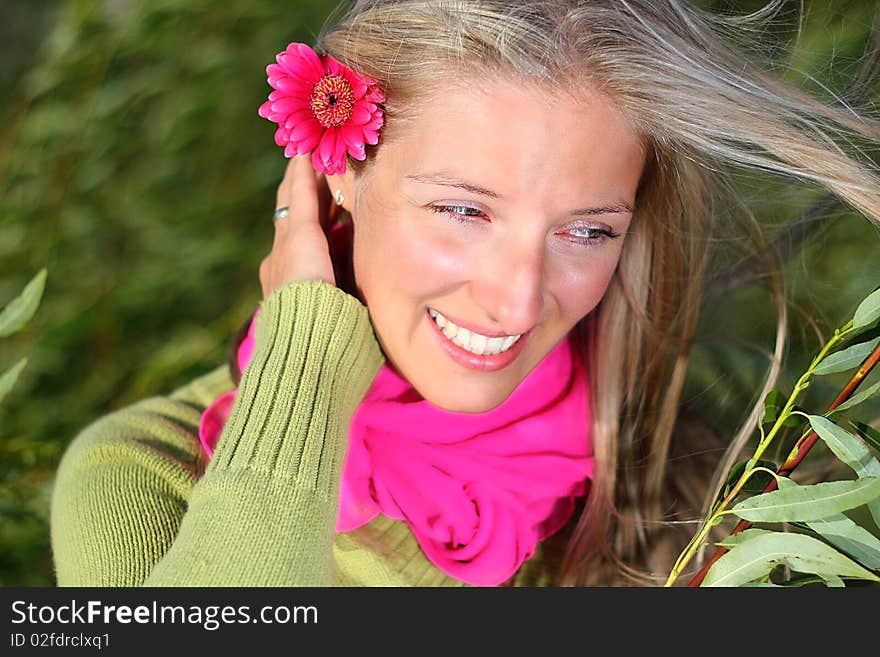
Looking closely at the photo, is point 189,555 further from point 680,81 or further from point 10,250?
point 10,250

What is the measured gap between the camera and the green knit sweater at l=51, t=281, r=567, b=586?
4.26 ft

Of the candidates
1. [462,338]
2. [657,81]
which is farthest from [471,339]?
[657,81]

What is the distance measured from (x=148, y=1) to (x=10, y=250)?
668mm

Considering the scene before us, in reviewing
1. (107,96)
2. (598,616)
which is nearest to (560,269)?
(598,616)

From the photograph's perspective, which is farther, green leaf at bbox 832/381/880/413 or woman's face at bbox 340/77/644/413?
woman's face at bbox 340/77/644/413

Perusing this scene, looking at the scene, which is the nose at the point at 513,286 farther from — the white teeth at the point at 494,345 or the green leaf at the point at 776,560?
the green leaf at the point at 776,560

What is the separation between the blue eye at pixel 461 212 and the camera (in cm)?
135

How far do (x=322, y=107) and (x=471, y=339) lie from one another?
37 cm

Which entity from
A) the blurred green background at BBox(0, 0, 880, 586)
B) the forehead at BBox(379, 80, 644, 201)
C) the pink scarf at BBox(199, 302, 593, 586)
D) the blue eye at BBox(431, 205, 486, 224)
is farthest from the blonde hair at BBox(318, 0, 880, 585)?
the blurred green background at BBox(0, 0, 880, 586)

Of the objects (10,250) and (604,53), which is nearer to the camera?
(604,53)

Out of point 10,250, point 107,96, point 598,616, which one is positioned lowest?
point 598,616

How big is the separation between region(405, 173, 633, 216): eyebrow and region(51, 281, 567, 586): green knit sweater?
9.0 inches

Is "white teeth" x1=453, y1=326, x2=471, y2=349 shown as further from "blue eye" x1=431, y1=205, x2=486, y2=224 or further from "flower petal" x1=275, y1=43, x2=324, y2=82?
"flower petal" x1=275, y1=43, x2=324, y2=82

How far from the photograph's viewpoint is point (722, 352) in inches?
80.0
